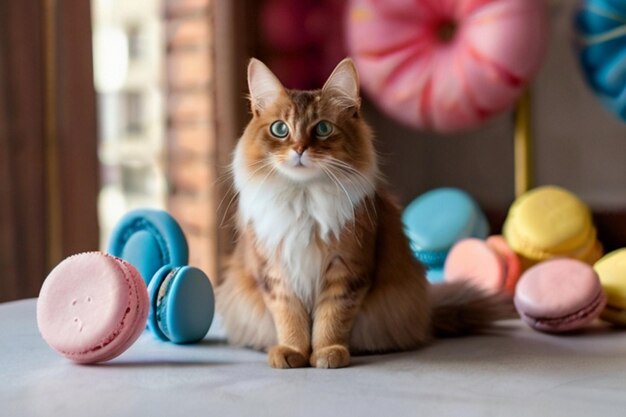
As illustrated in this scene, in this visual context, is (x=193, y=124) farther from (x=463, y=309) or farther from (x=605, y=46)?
(x=463, y=309)

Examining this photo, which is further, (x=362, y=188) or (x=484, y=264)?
(x=484, y=264)

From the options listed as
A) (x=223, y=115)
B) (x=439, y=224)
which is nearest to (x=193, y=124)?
(x=223, y=115)

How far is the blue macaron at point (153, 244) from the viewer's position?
1.86m

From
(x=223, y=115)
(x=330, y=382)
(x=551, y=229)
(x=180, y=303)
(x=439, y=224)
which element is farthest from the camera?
(x=223, y=115)

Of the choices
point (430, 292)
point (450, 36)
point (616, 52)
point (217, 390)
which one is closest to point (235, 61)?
point (450, 36)

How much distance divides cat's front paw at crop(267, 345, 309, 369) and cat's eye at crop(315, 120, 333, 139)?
1.37 feet

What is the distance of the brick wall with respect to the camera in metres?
3.43

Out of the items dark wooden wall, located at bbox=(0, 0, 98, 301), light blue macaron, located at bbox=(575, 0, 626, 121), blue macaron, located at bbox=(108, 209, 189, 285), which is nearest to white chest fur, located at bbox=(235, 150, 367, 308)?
blue macaron, located at bbox=(108, 209, 189, 285)

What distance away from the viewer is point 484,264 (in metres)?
2.30

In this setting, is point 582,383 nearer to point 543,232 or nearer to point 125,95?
point 543,232

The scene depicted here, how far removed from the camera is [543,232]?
243 centimetres

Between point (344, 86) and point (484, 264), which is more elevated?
point (344, 86)

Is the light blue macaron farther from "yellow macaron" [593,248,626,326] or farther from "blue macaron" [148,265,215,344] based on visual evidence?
"blue macaron" [148,265,215,344]

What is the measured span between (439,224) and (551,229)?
0.40 metres
